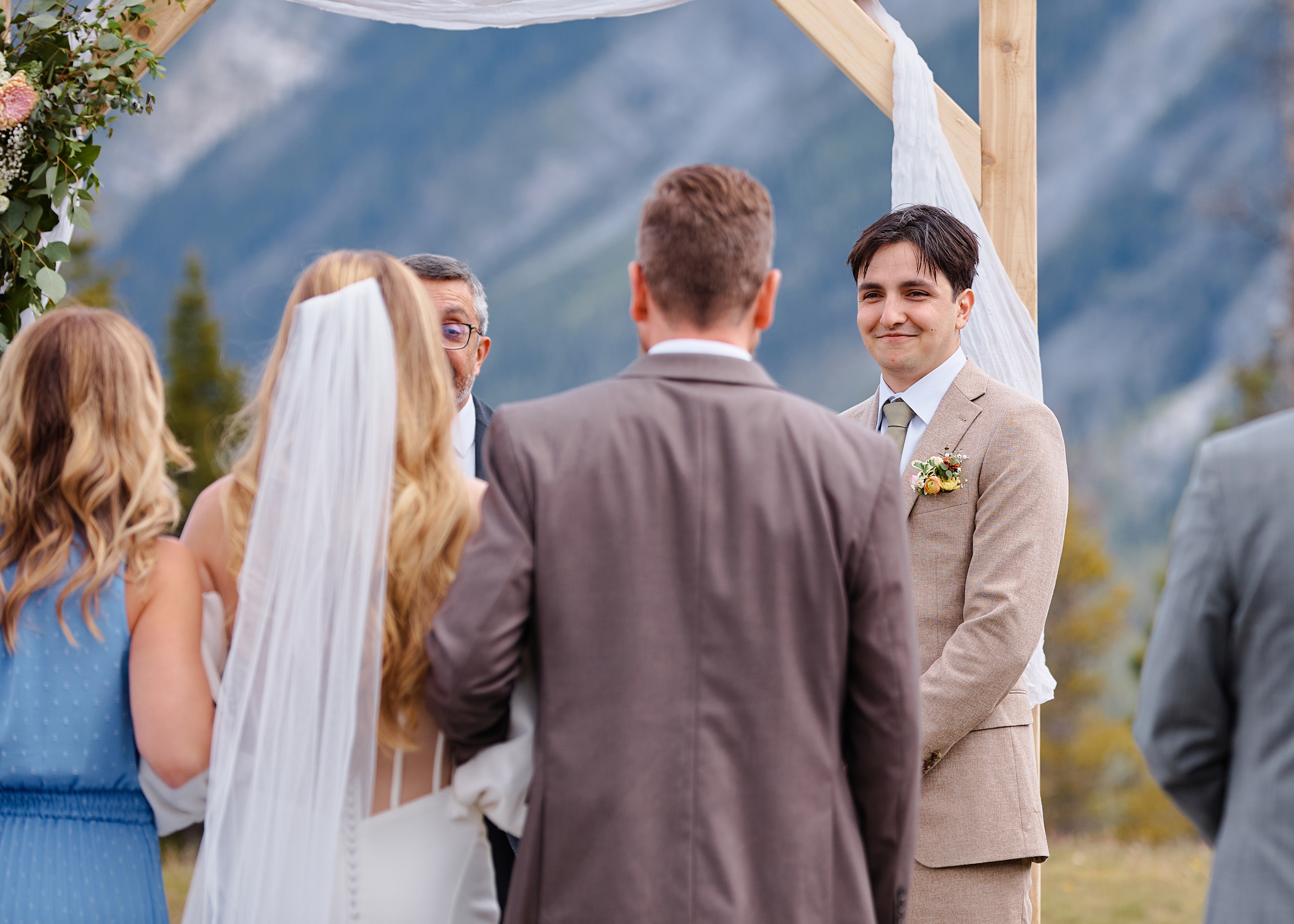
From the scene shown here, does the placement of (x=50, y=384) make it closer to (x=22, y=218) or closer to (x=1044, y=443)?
(x=22, y=218)

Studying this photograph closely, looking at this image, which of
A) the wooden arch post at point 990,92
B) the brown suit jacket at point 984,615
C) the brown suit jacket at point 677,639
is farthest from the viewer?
the wooden arch post at point 990,92

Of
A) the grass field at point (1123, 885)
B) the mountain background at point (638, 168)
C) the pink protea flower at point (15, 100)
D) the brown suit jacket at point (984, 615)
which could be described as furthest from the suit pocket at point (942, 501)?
the mountain background at point (638, 168)

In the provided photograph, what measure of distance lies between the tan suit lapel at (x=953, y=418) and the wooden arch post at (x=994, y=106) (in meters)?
0.86

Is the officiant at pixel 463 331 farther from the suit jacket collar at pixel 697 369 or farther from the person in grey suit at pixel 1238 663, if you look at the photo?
the person in grey suit at pixel 1238 663

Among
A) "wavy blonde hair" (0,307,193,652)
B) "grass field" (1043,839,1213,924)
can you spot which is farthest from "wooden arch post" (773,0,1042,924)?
"grass field" (1043,839,1213,924)

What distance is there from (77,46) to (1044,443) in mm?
2776

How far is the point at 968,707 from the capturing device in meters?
2.90

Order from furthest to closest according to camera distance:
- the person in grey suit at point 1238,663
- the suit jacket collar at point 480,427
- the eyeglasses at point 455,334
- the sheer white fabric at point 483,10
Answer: the sheer white fabric at point 483,10, the eyeglasses at point 455,334, the suit jacket collar at point 480,427, the person in grey suit at point 1238,663

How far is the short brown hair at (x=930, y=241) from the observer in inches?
129

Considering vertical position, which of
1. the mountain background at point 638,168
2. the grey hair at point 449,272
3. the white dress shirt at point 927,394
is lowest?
the white dress shirt at point 927,394

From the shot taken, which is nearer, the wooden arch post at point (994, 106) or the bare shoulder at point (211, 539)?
the bare shoulder at point (211, 539)

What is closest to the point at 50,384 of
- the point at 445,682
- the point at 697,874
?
the point at 445,682

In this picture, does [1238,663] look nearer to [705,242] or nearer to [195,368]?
[705,242]

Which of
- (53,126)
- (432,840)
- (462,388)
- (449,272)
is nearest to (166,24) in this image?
(53,126)
